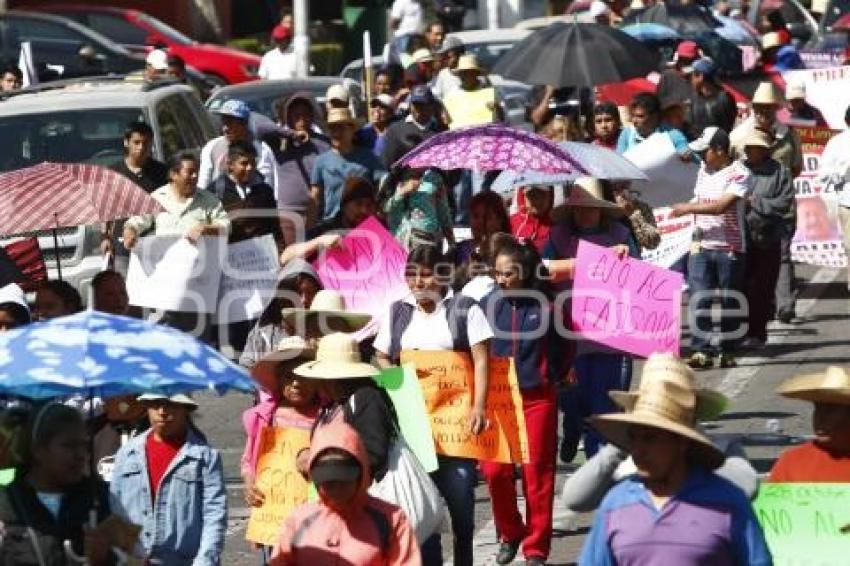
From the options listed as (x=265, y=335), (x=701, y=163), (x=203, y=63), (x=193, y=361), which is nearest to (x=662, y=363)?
(x=193, y=361)

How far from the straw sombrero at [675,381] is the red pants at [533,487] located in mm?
3810

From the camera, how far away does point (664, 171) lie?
18.7m

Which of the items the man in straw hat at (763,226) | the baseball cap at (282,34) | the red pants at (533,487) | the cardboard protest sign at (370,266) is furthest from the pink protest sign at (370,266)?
the baseball cap at (282,34)

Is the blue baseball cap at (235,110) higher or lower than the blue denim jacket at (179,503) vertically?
lower

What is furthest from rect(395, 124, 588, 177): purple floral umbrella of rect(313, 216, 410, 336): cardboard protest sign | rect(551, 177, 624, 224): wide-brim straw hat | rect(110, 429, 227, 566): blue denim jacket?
rect(110, 429, 227, 566): blue denim jacket

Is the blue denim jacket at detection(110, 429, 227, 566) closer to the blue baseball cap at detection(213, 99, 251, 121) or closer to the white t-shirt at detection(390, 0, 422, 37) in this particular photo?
the blue baseball cap at detection(213, 99, 251, 121)

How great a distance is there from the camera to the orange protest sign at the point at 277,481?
10664 millimetres

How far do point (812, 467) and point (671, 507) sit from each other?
1.43 m

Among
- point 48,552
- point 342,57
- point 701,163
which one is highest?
point 48,552

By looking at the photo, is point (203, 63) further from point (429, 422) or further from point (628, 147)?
point (429, 422)

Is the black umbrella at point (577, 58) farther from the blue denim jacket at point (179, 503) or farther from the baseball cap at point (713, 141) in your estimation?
the blue denim jacket at point (179, 503)

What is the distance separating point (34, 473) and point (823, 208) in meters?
14.8

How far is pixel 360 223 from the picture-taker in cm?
1487

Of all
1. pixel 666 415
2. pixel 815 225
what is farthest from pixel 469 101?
pixel 666 415
